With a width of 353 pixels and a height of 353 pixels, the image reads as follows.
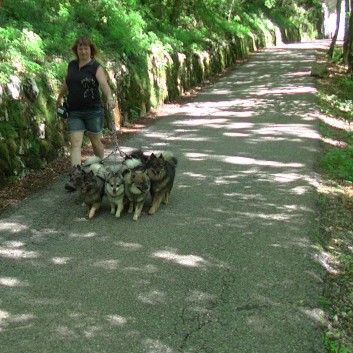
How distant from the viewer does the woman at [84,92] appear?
6977mm

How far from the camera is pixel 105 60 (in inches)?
467

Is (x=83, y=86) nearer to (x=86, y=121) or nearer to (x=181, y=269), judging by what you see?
(x=86, y=121)

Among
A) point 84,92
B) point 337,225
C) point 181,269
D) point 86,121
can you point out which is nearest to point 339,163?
point 337,225

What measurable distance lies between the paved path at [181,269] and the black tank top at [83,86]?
146 cm

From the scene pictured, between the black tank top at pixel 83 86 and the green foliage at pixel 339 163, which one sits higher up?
the black tank top at pixel 83 86

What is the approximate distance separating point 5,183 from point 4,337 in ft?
13.1

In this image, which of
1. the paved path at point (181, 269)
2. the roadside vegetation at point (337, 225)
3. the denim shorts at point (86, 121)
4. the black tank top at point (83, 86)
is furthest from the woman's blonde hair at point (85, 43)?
the roadside vegetation at point (337, 225)

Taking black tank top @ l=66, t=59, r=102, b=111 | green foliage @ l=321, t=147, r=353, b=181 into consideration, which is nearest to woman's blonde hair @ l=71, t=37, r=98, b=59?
black tank top @ l=66, t=59, r=102, b=111

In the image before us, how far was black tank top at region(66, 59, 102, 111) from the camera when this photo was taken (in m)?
7.02

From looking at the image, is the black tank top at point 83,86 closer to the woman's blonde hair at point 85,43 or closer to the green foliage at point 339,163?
the woman's blonde hair at point 85,43

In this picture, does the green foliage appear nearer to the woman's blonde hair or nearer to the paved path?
the paved path

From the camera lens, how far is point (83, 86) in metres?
7.07

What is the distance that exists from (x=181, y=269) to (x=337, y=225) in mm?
2649

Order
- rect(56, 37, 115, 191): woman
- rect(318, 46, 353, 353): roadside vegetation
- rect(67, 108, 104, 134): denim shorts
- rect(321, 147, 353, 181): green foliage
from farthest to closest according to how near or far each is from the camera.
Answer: rect(321, 147, 353, 181): green foliage, rect(67, 108, 104, 134): denim shorts, rect(56, 37, 115, 191): woman, rect(318, 46, 353, 353): roadside vegetation
